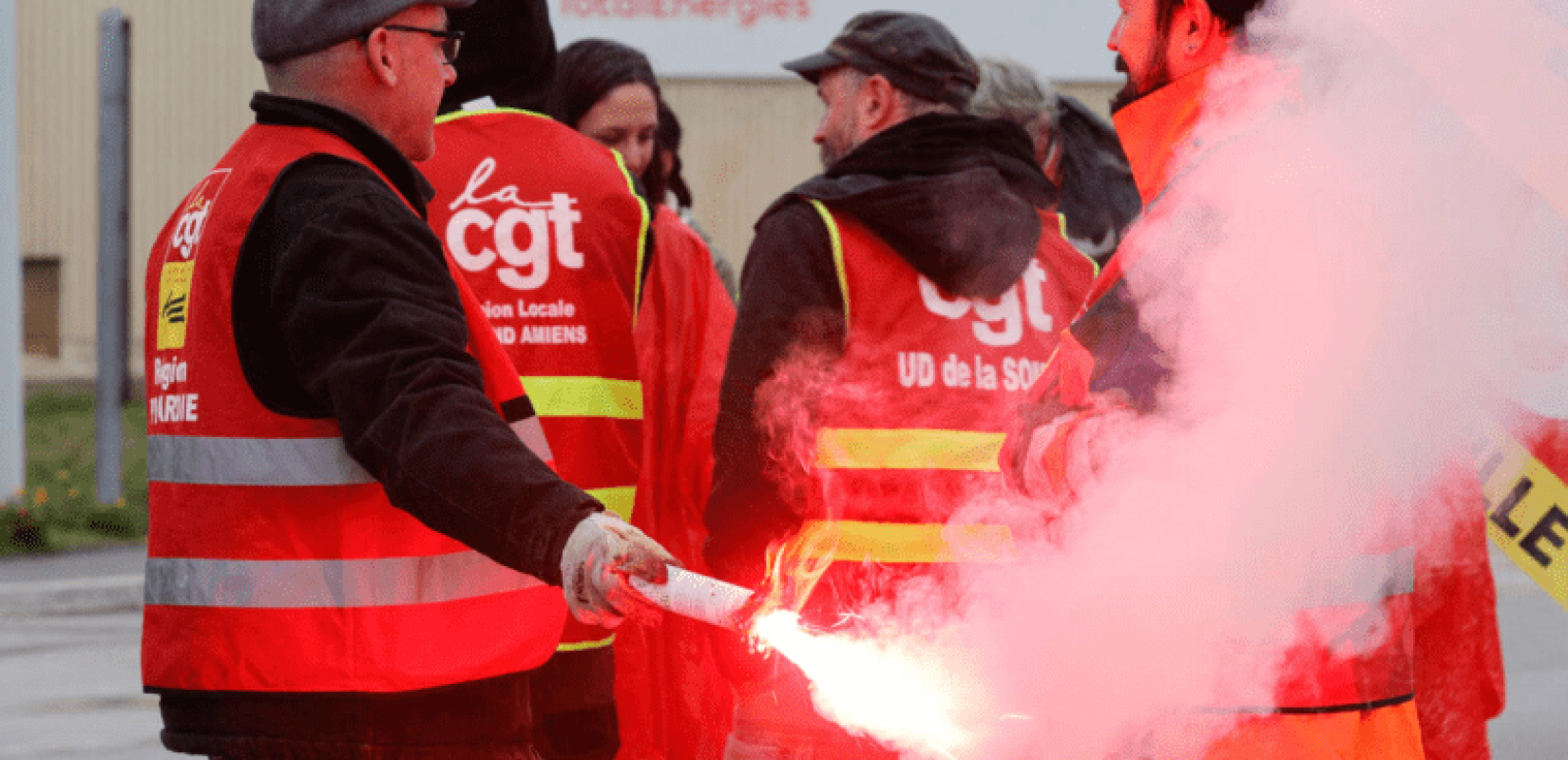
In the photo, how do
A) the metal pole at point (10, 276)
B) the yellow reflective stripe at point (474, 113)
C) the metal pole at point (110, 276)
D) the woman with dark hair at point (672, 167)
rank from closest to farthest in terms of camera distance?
the yellow reflective stripe at point (474, 113), the woman with dark hair at point (672, 167), the metal pole at point (10, 276), the metal pole at point (110, 276)

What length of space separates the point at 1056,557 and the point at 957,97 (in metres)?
1.71

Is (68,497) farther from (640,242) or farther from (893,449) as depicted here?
(893,449)

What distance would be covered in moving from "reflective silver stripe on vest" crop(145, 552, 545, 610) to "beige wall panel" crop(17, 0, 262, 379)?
2399 centimetres

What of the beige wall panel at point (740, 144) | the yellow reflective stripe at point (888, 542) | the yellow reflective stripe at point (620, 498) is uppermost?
the yellow reflective stripe at point (888, 542)

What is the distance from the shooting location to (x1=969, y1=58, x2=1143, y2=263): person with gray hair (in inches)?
182

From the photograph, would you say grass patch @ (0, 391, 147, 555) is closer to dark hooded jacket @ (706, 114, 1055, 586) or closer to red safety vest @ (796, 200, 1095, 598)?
dark hooded jacket @ (706, 114, 1055, 586)

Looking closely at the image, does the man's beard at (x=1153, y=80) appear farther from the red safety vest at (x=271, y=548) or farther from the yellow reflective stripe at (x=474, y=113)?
the yellow reflective stripe at (x=474, y=113)

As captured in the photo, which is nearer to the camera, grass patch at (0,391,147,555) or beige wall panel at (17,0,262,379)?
grass patch at (0,391,147,555)

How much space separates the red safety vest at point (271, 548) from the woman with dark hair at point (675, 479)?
6.33 feet

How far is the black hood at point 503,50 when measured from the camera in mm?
3611

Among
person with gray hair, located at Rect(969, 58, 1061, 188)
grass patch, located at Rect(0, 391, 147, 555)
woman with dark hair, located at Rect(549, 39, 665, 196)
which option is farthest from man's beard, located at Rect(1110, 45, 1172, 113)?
grass patch, located at Rect(0, 391, 147, 555)

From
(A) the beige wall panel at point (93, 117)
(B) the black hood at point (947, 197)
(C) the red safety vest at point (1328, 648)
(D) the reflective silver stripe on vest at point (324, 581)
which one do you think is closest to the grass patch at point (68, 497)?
(A) the beige wall panel at point (93, 117)

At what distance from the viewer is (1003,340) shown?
3.57 metres

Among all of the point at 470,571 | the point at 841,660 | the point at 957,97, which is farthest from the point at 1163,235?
the point at 957,97
